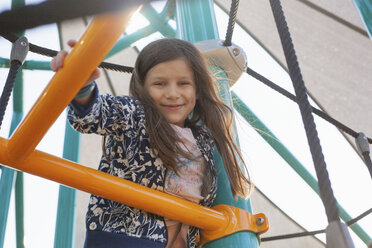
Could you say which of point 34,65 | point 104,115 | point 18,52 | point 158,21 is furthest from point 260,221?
point 34,65

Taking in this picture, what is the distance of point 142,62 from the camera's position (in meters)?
0.87

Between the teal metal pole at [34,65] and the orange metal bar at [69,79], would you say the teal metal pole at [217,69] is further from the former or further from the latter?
the teal metal pole at [34,65]

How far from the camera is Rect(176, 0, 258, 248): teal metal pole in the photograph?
0.73 metres

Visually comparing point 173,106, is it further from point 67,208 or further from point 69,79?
point 67,208

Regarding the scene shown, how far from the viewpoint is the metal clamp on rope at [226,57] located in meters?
0.96

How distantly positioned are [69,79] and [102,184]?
0.84ft

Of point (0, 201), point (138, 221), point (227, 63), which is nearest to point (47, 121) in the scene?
point (138, 221)

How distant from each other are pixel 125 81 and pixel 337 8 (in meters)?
1.37

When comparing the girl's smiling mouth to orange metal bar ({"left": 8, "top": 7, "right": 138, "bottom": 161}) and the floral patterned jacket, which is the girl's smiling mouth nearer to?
the floral patterned jacket

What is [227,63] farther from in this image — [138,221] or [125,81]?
[125,81]

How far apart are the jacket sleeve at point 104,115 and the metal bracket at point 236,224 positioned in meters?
0.22

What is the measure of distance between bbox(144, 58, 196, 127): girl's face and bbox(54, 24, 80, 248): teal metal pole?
1029 mm

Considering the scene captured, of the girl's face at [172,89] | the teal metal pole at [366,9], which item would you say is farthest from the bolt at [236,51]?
the teal metal pole at [366,9]

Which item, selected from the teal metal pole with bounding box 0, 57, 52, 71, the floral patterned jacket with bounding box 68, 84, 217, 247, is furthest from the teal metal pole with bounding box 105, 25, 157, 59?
the floral patterned jacket with bounding box 68, 84, 217, 247
